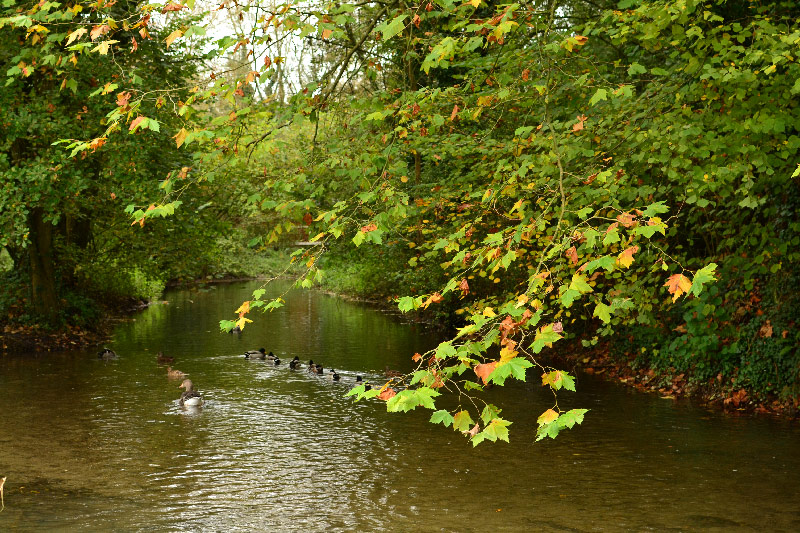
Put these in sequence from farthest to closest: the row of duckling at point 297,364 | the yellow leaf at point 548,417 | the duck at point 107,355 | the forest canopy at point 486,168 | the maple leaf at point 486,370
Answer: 1. the duck at point 107,355
2. the row of duckling at point 297,364
3. the forest canopy at point 486,168
4. the yellow leaf at point 548,417
5. the maple leaf at point 486,370

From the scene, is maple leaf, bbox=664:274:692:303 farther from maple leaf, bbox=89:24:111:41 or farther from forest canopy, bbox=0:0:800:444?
maple leaf, bbox=89:24:111:41

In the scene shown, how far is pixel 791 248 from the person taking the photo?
45.2 ft

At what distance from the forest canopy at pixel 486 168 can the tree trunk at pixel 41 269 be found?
6 centimetres

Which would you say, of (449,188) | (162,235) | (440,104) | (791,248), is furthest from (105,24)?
(162,235)

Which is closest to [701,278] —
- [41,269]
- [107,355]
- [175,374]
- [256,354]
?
[175,374]

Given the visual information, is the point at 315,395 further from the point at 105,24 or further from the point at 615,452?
the point at 105,24

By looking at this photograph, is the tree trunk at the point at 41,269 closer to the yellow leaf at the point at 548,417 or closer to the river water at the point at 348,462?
the river water at the point at 348,462

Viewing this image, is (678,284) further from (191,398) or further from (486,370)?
(191,398)

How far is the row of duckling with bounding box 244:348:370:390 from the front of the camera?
18.1 meters

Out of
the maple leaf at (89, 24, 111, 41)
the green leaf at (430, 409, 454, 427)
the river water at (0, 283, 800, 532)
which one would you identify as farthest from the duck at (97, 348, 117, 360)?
the green leaf at (430, 409, 454, 427)

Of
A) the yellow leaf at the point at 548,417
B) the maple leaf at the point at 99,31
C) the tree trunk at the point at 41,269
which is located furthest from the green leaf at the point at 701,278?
the tree trunk at the point at 41,269

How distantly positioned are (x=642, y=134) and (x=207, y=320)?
904 inches

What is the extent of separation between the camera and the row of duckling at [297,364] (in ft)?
59.4

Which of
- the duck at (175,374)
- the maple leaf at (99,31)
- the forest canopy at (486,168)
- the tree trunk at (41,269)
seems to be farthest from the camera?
the tree trunk at (41,269)
